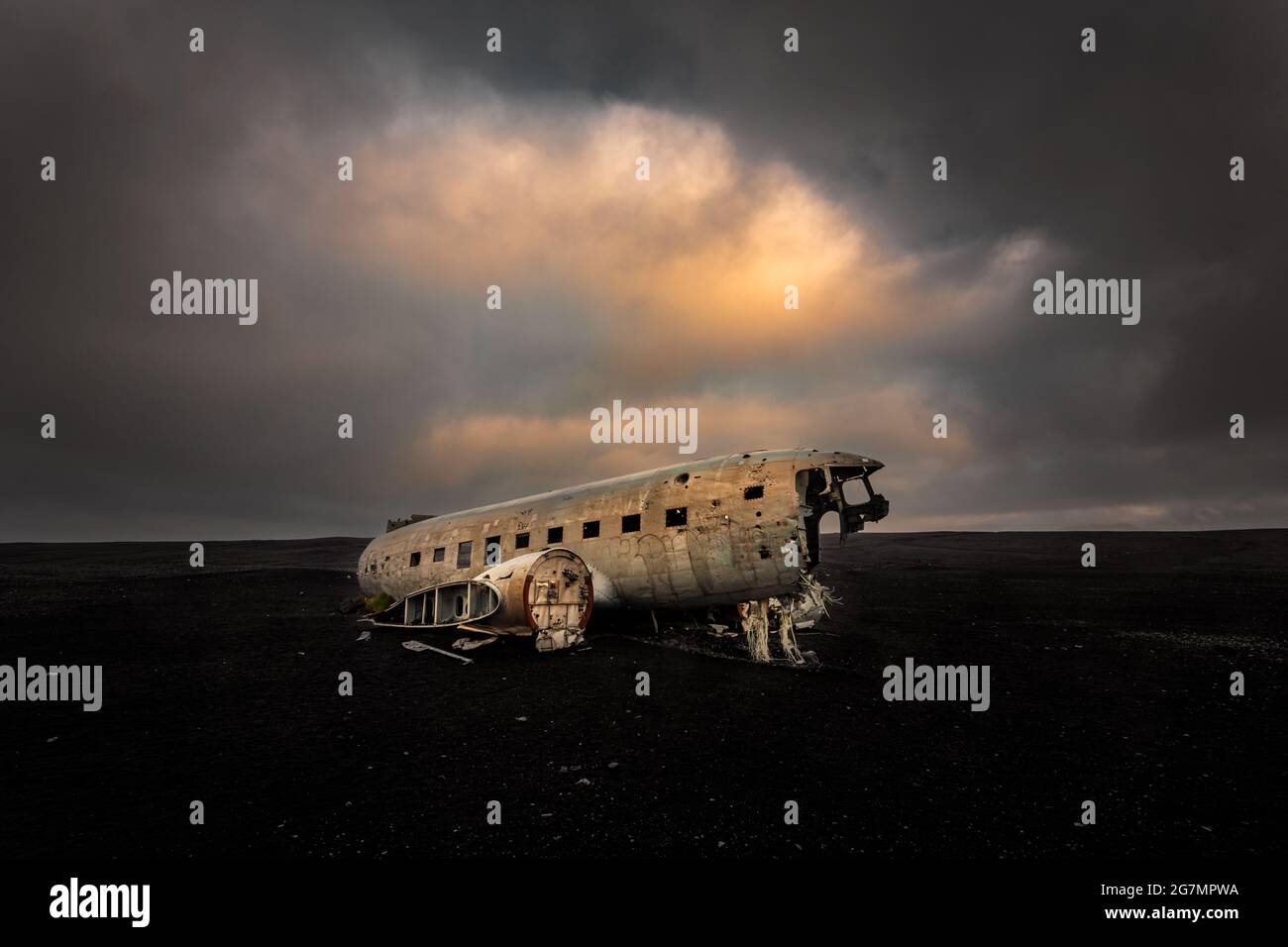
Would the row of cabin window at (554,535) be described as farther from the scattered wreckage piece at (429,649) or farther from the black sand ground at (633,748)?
the scattered wreckage piece at (429,649)

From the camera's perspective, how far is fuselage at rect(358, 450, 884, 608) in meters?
15.7

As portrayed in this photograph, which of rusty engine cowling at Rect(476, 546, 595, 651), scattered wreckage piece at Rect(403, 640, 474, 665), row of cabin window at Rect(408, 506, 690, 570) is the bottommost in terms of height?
scattered wreckage piece at Rect(403, 640, 474, 665)

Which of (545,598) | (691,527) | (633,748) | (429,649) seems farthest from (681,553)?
(429,649)

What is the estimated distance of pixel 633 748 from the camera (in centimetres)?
960

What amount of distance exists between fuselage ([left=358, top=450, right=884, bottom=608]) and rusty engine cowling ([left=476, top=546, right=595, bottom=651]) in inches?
40.5

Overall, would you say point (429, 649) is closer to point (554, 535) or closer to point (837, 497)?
point (554, 535)

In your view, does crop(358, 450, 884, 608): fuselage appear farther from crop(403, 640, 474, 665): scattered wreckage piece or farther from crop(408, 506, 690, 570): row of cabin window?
crop(403, 640, 474, 665): scattered wreckage piece

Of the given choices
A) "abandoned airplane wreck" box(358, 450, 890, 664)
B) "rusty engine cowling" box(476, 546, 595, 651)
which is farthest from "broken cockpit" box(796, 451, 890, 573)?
"rusty engine cowling" box(476, 546, 595, 651)

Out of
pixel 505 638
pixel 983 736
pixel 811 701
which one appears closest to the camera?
pixel 983 736

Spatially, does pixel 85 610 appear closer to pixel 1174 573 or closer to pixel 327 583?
pixel 327 583

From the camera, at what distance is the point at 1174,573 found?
135 ft

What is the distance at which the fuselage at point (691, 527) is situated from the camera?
51.4 ft

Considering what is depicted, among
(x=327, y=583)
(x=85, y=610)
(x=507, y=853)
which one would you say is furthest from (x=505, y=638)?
(x=327, y=583)
